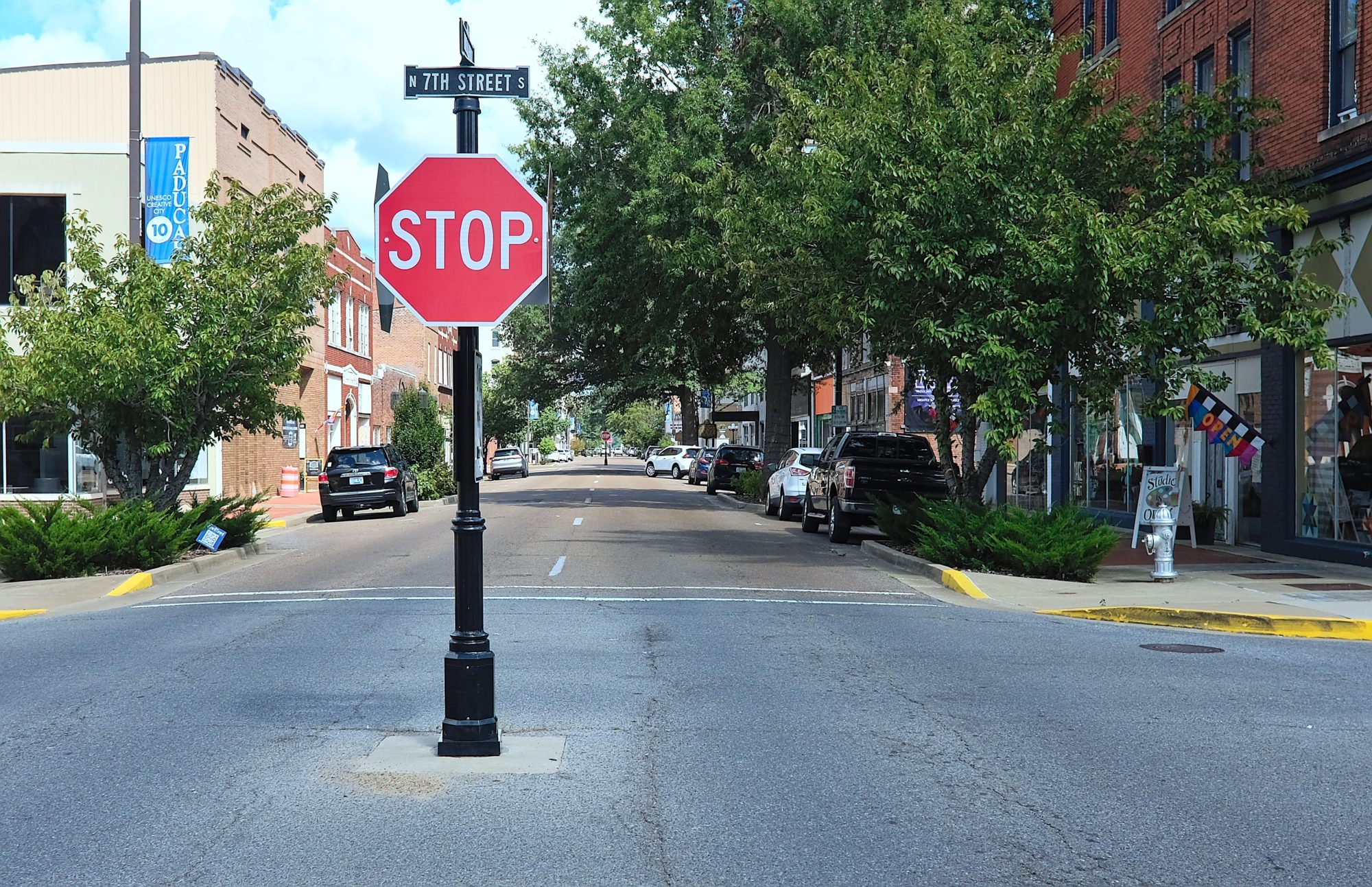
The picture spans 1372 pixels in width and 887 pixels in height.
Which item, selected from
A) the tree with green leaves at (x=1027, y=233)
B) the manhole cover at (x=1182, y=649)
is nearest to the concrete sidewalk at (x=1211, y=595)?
the manhole cover at (x=1182, y=649)

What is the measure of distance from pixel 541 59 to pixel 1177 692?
28.3 metres

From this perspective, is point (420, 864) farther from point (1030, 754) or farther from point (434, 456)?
point (434, 456)

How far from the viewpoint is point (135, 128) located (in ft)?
61.4

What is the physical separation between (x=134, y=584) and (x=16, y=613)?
229 centimetres

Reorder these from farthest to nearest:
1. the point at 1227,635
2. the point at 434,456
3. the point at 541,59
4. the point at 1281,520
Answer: the point at 434,456 < the point at 541,59 < the point at 1281,520 < the point at 1227,635

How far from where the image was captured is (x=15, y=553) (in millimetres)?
15836

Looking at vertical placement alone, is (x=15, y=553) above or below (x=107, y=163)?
below

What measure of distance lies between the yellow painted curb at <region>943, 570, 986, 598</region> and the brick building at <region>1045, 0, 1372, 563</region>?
2792 millimetres

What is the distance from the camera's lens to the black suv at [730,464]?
43.5 m

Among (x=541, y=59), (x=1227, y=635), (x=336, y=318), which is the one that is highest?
(x=541, y=59)

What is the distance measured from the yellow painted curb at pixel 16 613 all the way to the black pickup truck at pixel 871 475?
1236 cm

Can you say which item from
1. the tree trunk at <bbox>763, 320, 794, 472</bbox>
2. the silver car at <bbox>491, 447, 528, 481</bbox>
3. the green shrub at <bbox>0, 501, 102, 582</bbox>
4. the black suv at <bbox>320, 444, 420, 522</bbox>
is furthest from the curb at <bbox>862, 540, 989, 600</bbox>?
the silver car at <bbox>491, 447, 528, 481</bbox>

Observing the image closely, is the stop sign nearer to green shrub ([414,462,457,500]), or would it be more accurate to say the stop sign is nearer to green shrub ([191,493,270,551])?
green shrub ([191,493,270,551])

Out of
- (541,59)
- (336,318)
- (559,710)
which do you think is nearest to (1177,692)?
(559,710)
